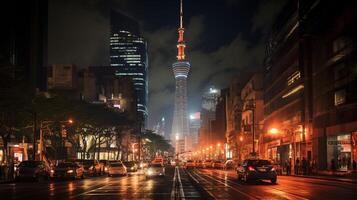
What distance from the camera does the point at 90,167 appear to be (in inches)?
2496

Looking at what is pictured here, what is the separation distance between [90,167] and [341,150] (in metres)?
29.2

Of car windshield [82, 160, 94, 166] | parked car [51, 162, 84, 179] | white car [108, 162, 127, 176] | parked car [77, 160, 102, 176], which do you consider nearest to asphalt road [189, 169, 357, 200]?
parked car [51, 162, 84, 179]

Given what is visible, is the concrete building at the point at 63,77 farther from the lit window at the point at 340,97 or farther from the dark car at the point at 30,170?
the dark car at the point at 30,170

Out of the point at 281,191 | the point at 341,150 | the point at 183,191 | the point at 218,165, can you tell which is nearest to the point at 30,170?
the point at 183,191

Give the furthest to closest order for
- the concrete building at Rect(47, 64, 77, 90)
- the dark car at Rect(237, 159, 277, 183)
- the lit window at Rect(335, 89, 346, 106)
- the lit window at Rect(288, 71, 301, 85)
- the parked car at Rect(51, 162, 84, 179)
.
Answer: the concrete building at Rect(47, 64, 77, 90)
the lit window at Rect(288, 71, 301, 85)
the lit window at Rect(335, 89, 346, 106)
the parked car at Rect(51, 162, 84, 179)
the dark car at Rect(237, 159, 277, 183)

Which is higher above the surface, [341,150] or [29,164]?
[341,150]

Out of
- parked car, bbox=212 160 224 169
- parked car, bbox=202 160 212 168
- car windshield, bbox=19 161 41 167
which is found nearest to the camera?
car windshield, bbox=19 161 41 167

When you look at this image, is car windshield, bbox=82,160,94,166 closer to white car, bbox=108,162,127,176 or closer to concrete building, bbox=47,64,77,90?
white car, bbox=108,162,127,176

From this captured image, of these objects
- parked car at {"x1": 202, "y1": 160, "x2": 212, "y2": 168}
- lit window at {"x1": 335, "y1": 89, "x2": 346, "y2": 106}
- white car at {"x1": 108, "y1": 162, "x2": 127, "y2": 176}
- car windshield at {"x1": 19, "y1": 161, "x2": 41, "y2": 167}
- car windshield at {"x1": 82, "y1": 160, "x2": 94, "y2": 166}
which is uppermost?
lit window at {"x1": 335, "y1": 89, "x2": 346, "y2": 106}

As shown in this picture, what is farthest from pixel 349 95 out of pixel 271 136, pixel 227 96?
pixel 227 96

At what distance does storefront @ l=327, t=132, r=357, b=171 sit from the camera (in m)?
58.7

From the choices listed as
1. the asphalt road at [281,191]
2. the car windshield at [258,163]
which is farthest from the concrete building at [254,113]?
the asphalt road at [281,191]

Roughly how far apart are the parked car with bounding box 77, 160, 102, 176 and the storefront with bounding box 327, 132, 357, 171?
27395mm

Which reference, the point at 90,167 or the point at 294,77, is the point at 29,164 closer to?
the point at 90,167
